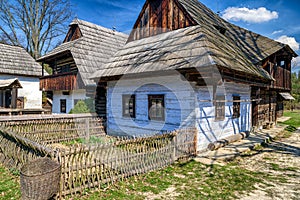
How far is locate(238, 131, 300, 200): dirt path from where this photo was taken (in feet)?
13.7

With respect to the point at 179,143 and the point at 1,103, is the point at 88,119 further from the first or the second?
the point at 1,103

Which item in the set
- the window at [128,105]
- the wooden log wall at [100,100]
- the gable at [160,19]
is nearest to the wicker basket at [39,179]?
the window at [128,105]

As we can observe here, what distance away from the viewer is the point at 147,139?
17.5ft

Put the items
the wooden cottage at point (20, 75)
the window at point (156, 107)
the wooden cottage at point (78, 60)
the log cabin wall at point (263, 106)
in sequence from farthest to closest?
the wooden cottage at point (20, 75), the wooden cottage at point (78, 60), the log cabin wall at point (263, 106), the window at point (156, 107)

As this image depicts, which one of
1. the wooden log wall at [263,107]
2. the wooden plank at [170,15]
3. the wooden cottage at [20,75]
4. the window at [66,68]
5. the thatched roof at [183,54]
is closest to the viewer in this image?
the thatched roof at [183,54]

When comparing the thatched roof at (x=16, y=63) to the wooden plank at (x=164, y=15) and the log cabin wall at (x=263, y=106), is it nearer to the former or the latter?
the wooden plank at (x=164, y=15)

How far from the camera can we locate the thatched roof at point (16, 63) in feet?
60.2

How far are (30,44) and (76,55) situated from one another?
14460mm

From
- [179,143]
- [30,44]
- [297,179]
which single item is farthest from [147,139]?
[30,44]

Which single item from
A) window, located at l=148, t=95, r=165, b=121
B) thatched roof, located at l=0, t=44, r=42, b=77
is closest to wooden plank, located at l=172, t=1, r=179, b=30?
window, located at l=148, t=95, r=165, b=121

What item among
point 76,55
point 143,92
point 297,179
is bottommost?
point 297,179

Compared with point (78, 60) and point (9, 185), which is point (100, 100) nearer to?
point (78, 60)

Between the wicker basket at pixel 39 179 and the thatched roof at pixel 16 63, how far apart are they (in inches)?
686

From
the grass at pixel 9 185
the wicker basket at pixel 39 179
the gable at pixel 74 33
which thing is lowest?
the grass at pixel 9 185
